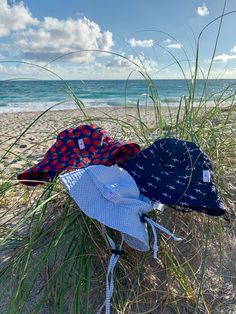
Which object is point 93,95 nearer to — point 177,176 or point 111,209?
point 177,176

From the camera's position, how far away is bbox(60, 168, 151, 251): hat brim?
109 centimetres

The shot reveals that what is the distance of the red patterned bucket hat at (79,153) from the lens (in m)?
1.43

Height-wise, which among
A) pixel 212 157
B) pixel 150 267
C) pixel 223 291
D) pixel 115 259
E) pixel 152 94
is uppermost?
pixel 152 94

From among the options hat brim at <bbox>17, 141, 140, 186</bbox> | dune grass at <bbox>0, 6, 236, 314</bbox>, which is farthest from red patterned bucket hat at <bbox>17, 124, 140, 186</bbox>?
dune grass at <bbox>0, 6, 236, 314</bbox>

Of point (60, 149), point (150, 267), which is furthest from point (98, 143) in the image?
point (150, 267)

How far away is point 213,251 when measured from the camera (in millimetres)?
1409

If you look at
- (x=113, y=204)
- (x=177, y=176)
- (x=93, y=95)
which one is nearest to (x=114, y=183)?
(x=113, y=204)

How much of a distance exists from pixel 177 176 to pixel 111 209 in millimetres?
316

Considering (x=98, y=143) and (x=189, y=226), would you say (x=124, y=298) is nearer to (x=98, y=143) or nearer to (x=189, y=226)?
(x=189, y=226)

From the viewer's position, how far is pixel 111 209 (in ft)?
3.73

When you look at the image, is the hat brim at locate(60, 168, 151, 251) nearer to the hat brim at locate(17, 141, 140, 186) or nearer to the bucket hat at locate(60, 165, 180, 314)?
the bucket hat at locate(60, 165, 180, 314)

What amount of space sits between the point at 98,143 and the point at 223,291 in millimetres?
830

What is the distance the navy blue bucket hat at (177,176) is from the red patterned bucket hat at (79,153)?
0.06m

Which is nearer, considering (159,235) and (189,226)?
(159,235)
